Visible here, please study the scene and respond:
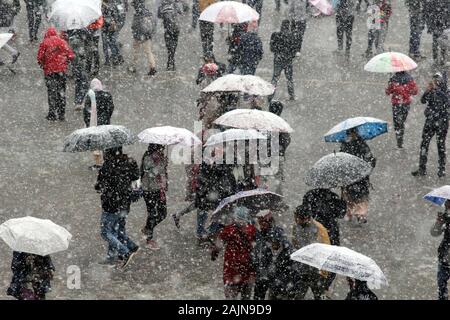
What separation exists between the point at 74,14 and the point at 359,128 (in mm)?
6014

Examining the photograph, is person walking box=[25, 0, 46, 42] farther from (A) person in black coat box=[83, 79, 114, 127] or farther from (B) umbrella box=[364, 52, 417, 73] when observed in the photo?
(B) umbrella box=[364, 52, 417, 73]

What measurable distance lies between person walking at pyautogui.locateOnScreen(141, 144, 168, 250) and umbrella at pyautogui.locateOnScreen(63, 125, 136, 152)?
0.43m

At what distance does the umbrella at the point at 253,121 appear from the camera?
13.8 m

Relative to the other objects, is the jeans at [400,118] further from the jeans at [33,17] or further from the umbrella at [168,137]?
the jeans at [33,17]

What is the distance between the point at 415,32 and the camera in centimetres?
2175

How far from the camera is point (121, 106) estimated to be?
19078 mm

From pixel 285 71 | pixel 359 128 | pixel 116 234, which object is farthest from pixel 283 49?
pixel 116 234

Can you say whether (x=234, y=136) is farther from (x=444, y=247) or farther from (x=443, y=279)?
(x=443, y=279)

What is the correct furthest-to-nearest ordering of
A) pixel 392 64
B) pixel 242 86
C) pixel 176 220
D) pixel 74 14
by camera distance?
pixel 74 14, pixel 392 64, pixel 242 86, pixel 176 220

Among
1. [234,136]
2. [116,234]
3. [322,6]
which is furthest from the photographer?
[322,6]

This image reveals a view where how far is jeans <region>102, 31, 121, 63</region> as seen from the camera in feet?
67.6

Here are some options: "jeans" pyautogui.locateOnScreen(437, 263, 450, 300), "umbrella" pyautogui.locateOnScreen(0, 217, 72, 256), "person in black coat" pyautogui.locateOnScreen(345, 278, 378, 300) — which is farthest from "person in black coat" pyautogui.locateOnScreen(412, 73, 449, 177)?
"umbrella" pyautogui.locateOnScreen(0, 217, 72, 256)

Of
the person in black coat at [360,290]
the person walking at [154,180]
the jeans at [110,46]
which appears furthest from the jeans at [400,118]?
the person in black coat at [360,290]
